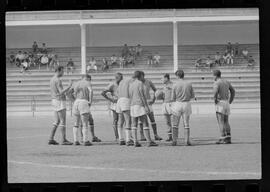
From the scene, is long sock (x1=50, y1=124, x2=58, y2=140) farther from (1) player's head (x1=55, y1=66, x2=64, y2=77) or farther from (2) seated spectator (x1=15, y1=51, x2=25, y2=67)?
(2) seated spectator (x1=15, y1=51, x2=25, y2=67)

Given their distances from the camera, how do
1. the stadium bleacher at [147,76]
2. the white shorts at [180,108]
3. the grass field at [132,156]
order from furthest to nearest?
1. the white shorts at [180,108]
2. the stadium bleacher at [147,76]
3. the grass field at [132,156]

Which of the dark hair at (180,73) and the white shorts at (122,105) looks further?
the white shorts at (122,105)

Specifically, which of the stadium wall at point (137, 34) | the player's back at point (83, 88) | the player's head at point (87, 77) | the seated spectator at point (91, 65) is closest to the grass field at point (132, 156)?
the player's back at point (83, 88)

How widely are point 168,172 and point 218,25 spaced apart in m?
1.92

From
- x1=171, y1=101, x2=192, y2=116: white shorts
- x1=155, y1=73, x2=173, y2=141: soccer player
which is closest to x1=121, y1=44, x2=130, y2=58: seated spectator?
x1=155, y1=73, x2=173, y2=141: soccer player

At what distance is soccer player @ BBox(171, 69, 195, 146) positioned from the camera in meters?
14.9

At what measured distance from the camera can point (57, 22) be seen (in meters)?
14.8

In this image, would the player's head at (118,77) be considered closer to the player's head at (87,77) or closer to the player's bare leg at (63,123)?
the player's head at (87,77)

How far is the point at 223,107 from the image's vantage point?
14.9 meters

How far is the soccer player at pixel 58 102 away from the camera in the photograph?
14.8 m

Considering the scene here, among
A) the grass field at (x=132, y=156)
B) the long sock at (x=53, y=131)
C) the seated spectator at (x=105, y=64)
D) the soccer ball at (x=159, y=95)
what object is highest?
the seated spectator at (x=105, y=64)

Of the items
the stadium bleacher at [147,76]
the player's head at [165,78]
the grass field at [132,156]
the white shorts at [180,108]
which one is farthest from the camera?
the white shorts at [180,108]
